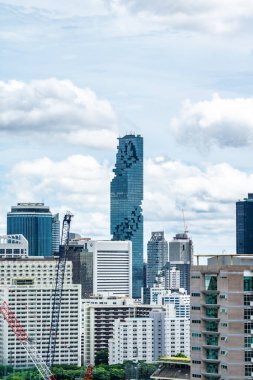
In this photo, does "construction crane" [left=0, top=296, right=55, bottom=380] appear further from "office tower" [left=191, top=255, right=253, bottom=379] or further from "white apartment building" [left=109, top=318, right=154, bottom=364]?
"office tower" [left=191, top=255, right=253, bottom=379]

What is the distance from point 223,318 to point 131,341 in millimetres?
125161

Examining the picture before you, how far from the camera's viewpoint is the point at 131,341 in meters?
196

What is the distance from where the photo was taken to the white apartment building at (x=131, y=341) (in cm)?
19188

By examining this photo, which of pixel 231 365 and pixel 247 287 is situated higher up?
pixel 247 287

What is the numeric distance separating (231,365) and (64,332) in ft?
427

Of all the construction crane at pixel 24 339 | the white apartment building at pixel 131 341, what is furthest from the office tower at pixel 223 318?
the white apartment building at pixel 131 341

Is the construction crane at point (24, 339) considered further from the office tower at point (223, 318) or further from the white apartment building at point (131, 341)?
the office tower at point (223, 318)

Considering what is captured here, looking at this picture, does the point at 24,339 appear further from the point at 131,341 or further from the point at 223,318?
the point at 223,318

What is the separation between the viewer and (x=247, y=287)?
71750 mm

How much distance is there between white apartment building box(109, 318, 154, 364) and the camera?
191875 millimetres

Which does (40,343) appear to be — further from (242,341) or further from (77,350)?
(242,341)

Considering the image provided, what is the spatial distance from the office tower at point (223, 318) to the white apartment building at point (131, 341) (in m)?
116

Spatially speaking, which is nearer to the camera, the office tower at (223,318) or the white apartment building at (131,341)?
the office tower at (223,318)

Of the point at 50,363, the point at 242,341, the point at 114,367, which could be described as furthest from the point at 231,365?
the point at 50,363
